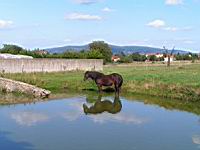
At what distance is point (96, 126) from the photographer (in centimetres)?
1639

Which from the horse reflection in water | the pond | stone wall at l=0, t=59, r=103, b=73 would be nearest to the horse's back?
the horse reflection in water

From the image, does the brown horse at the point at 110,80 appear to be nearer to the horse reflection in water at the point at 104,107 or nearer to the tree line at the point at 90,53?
the horse reflection in water at the point at 104,107

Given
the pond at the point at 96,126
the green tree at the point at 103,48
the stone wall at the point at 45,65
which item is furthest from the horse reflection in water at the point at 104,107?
the green tree at the point at 103,48

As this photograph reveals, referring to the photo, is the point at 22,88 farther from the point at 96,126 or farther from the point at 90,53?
the point at 90,53

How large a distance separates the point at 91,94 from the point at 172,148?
51.8ft

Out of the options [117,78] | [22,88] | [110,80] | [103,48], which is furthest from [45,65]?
[103,48]

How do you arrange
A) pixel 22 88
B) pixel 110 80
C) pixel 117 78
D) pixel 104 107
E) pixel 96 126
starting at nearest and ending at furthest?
pixel 96 126 < pixel 104 107 < pixel 22 88 < pixel 117 78 < pixel 110 80

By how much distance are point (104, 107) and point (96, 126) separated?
611cm

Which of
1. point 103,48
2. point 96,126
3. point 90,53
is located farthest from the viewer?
point 103,48

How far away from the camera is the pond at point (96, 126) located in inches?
520

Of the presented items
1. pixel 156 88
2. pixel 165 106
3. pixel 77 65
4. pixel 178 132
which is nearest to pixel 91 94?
pixel 156 88

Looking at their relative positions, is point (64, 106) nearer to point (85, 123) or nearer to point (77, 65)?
point (85, 123)

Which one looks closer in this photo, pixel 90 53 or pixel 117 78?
pixel 117 78

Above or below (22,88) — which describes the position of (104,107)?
below
